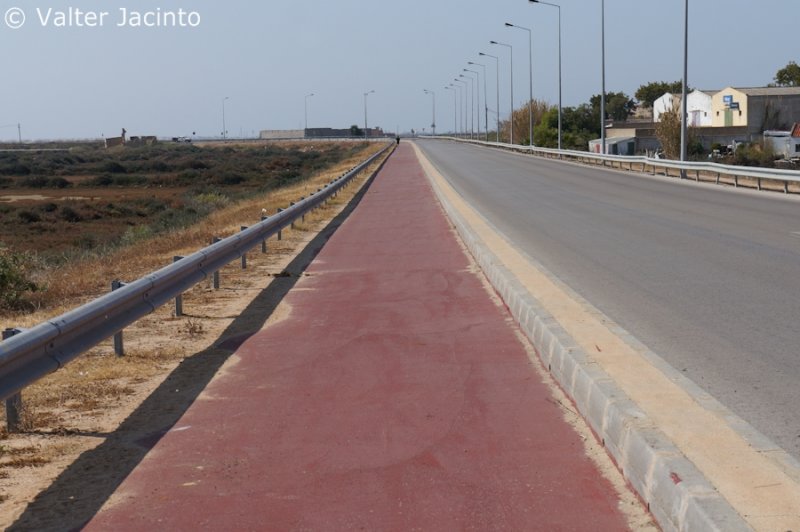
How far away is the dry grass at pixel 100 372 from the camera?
18.9ft

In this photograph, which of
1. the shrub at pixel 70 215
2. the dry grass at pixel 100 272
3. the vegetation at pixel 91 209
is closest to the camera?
the dry grass at pixel 100 272

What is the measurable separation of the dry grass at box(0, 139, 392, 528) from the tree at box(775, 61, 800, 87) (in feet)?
508

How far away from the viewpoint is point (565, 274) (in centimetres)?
1298

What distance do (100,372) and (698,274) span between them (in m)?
7.26

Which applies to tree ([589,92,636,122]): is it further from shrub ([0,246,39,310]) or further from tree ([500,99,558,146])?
shrub ([0,246,39,310])

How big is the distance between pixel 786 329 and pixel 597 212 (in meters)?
14.7

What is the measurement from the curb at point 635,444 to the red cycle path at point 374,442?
18cm

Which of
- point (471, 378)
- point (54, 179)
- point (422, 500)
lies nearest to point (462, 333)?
point (471, 378)

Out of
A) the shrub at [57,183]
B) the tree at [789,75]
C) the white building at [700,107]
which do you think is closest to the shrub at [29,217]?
the shrub at [57,183]

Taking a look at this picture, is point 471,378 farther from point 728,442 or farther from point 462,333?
point 728,442

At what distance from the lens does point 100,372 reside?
8.02m

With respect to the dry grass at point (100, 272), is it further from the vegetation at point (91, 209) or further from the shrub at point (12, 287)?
the shrub at point (12, 287)

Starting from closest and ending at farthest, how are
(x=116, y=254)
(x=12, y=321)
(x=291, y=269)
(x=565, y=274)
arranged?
(x=12, y=321) → (x=565, y=274) → (x=291, y=269) → (x=116, y=254)

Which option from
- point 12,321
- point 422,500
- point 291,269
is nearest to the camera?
point 422,500
